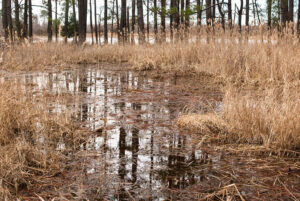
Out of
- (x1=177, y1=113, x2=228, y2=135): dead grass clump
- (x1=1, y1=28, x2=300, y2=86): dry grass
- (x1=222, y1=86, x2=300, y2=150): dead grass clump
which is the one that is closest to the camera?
(x1=222, y1=86, x2=300, y2=150): dead grass clump

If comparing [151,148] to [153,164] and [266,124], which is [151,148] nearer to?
[153,164]

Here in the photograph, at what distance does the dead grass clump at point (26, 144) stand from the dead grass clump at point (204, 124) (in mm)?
1172

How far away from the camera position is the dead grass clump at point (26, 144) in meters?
2.00

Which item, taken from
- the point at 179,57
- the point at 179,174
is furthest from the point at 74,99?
the point at 179,57

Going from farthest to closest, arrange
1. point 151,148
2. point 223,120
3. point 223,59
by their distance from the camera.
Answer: point 223,59
point 223,120
point 151,148

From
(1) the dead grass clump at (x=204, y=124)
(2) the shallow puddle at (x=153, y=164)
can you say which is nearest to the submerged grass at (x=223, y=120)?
(1) the dead grass clump at (x=204, y=124)

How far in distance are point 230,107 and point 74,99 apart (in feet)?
8.56

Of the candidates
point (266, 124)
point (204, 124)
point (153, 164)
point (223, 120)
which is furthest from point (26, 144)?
point (266, 124)

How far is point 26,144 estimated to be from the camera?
233 cm

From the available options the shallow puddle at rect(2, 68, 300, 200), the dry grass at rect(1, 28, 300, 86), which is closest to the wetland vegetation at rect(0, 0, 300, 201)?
the shallow puddle at rect(2, 68, 300, 200)

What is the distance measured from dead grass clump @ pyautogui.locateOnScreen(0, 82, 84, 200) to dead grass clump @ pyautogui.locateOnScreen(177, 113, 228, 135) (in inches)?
46.1

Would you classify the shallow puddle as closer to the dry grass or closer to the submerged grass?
the submerged grass

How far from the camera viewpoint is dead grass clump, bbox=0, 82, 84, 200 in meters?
2.00

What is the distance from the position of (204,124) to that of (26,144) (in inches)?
68.8
